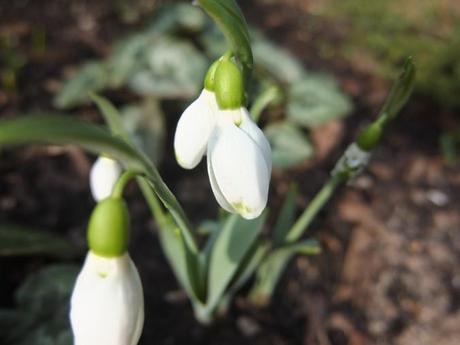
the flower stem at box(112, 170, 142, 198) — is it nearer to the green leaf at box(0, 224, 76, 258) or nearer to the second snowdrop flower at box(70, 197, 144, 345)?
the second snowdrop flower at box(70, 197, 144, 345)

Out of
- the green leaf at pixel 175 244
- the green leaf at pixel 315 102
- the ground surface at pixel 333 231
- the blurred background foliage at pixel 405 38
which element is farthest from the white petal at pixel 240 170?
the blurred background foliage at pixel 405 38

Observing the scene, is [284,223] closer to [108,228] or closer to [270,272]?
[270,272]

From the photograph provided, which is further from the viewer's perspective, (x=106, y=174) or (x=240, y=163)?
(x=106, y=174)

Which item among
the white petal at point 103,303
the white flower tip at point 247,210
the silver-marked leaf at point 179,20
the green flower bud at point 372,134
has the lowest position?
the silver-marked leaf at point 179,20

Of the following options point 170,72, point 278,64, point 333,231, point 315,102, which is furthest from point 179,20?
point 333,231

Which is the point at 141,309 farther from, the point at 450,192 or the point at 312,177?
the point at 450,192

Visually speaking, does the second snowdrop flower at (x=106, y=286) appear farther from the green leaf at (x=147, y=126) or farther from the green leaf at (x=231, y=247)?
the green leaf at (x=147, y=126)

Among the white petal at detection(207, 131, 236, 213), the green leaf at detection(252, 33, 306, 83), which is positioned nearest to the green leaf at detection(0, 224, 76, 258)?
the white petal at detection(207, 131, 236, 213)
